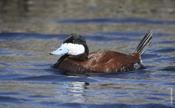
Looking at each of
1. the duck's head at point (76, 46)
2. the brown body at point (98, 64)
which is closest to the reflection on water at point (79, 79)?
the brown body at point (98, 64)

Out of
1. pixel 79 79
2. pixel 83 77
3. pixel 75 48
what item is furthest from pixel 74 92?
pixel 75 48

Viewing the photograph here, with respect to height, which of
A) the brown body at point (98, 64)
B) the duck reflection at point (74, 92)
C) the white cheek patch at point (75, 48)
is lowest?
the duck reflection at point (74, 92)

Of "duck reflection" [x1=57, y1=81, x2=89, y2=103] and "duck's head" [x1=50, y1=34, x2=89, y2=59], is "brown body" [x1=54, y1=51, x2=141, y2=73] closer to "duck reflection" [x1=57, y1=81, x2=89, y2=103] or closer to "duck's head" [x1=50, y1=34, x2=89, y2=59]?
"duck's head" [x1=50, y1=34, x2=89, y2=59]

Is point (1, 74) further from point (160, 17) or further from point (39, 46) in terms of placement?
point (160, 17)

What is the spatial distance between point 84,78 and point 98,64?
0.61m

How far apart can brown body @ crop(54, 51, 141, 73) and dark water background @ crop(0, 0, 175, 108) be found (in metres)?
0.19

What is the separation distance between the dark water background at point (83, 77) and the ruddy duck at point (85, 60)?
20 centimetres

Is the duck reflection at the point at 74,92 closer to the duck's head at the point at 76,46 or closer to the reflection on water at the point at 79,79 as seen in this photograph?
the reflection on water at the point at 79,79

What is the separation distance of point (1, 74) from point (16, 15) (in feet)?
23.4

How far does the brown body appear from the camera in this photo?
12.8 m

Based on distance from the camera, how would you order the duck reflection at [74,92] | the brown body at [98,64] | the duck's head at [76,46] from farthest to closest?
1. the duck's head at [76,46]
2. the brown body at [98,64]
3. the duck reflection at [74,92]

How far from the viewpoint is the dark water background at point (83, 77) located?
34.6 feet

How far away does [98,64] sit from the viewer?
12.9m

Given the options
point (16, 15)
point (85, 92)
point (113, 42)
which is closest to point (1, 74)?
point (85, 92)
